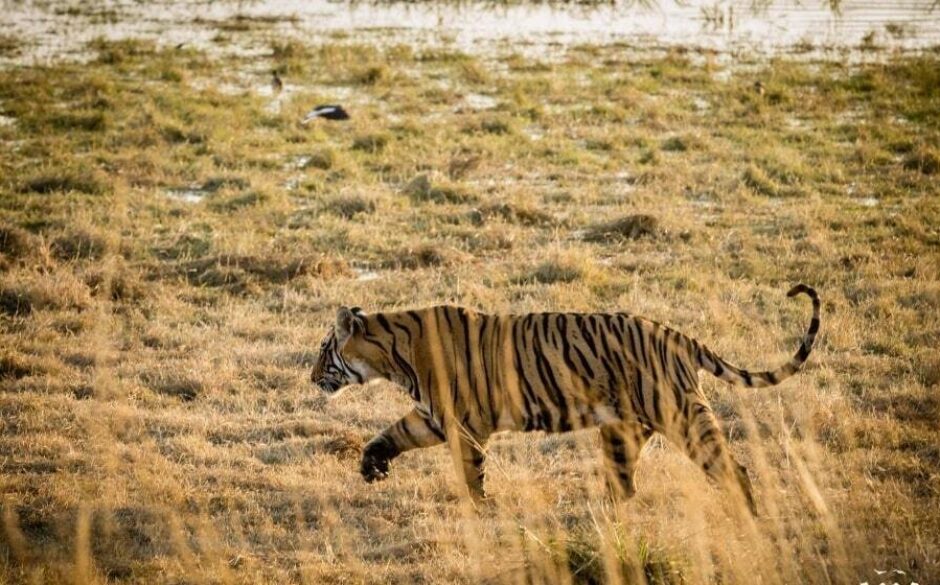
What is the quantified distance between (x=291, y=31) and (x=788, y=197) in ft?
43.3

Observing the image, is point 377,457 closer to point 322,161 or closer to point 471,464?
point 471,464

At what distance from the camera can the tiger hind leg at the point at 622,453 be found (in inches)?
270

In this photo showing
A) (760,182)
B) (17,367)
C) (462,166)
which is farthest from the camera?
(462,166)

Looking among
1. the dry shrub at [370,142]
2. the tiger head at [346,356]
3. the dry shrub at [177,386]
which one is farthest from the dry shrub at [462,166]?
the tiger head at [346,356]

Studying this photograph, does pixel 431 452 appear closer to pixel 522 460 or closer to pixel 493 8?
pixel 522 460

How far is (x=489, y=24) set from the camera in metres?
26.3

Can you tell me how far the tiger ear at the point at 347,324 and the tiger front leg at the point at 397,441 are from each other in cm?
53

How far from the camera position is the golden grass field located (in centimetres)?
635

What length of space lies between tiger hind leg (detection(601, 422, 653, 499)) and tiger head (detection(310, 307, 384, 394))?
1.29 meters

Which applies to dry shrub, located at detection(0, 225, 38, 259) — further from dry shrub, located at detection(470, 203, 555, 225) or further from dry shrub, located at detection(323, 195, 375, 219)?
dry shrub, located at detection(470, 203, 555, 225)

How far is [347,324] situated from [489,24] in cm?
2003

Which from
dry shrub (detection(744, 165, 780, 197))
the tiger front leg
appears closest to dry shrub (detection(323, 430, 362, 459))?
the tiger front leg

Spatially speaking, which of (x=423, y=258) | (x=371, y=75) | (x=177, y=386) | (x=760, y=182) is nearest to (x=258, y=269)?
(x=423, y=258)

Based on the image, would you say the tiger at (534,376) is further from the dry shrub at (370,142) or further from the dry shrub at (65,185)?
the dry shrub at (370,142)
